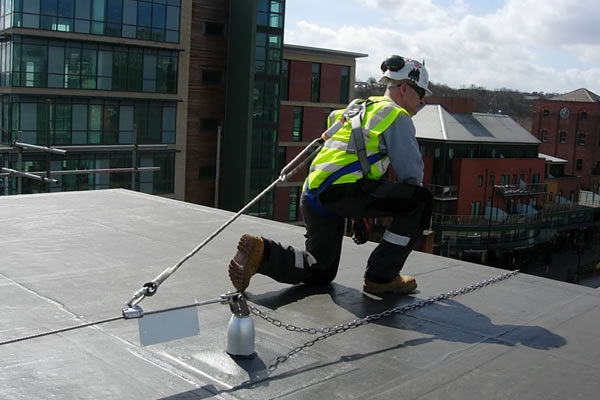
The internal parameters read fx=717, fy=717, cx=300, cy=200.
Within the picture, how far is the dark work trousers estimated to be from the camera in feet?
12.2

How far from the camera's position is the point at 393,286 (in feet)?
13.0

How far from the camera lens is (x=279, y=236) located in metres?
5.58

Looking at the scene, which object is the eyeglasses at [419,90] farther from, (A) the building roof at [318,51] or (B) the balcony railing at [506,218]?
(B) the balcony railing at [506,218]

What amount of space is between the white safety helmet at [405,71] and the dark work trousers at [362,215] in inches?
24.6

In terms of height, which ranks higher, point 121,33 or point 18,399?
point 121,33

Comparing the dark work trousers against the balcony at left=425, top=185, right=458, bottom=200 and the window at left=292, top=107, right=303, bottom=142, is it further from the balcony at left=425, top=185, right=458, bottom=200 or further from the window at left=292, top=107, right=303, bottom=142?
the balcony at left=425, top=185, right=458, bottom=200

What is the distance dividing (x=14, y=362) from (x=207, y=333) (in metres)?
0.81

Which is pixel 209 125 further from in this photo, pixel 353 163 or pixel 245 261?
pixel 245 261

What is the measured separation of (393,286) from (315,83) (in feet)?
97.3

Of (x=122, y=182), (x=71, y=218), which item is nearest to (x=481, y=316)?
(x=71, y=218)

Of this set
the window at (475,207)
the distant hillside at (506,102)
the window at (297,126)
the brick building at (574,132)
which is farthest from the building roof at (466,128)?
the distant hillside at (506,102)

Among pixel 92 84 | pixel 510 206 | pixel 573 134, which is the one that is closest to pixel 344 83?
pixel 92 84

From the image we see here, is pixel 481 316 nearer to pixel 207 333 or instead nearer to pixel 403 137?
pixel 403 137

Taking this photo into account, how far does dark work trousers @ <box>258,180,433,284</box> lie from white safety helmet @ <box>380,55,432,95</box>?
2.05 ft
